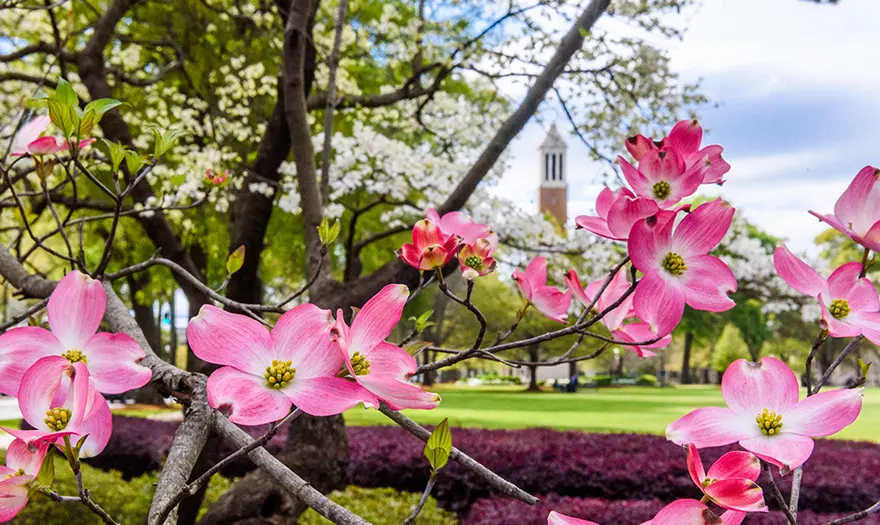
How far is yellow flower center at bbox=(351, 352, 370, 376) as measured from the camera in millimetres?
599

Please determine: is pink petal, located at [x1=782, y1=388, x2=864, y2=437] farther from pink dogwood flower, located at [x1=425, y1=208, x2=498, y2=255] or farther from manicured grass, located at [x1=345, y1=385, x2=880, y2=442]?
manicured grass, located at [x1=345, y1=385, x2=880, y2=442]

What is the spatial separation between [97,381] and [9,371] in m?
0.08

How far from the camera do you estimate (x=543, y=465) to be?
6086 mm

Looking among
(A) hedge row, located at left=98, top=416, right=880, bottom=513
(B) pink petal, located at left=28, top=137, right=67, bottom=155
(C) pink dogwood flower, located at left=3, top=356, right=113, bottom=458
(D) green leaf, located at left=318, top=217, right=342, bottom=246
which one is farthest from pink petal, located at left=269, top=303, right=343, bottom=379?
(A) hedge row, located at left=98, top=416, right=880, bottom=513

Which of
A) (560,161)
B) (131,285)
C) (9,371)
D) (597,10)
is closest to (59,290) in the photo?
(9,371)

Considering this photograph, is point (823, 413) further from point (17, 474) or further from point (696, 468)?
point (17, 474)

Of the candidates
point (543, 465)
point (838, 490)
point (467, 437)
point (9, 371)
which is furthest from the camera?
point (467, 437)

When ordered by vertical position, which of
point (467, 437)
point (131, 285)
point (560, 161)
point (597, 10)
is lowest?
point (467, 437)

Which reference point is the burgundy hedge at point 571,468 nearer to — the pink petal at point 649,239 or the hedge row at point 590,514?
the hedge row at point 590,514

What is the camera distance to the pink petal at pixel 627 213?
0.64 meters

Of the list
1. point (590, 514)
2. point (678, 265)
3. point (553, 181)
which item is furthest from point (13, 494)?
point (553, 181)

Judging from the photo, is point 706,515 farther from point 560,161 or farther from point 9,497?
point 560,161

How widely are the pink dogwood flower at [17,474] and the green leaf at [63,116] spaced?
439 mm

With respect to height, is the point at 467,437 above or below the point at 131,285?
below
